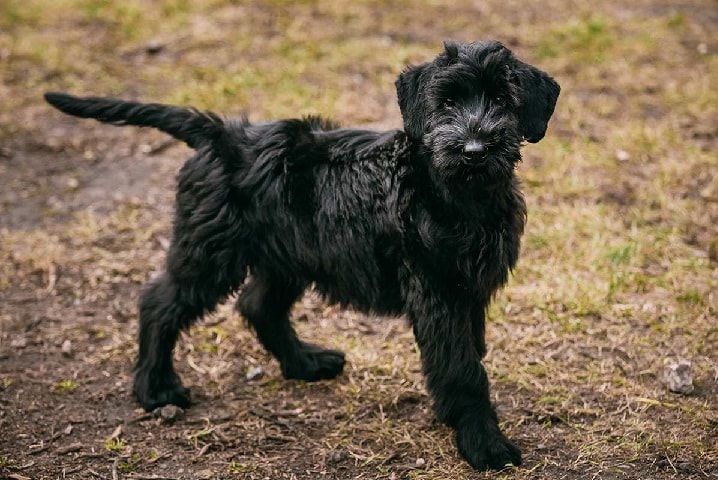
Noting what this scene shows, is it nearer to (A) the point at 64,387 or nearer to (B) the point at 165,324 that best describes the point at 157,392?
(B) the point at 165,324

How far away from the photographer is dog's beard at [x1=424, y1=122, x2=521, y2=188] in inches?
150

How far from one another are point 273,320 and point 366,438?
0.95 m

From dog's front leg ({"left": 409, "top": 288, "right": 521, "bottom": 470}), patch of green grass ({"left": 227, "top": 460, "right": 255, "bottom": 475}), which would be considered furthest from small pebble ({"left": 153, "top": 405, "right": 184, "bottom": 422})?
dog's front leg ({"left": 409, "top": 288, "right": 521, "bottom": 470})

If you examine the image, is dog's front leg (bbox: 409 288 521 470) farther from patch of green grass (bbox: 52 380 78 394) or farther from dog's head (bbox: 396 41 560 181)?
patch of green grass (bbox: 52 380 78 394)

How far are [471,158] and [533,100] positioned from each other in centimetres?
53

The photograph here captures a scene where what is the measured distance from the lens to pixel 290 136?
447 centimetres

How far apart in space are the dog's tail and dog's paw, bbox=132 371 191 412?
1328 mm

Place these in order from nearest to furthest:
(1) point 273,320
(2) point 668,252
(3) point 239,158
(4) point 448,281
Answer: (4) point 448,281 → (3) point 239,158 → (1) point 273,320 → (2) point 668,252

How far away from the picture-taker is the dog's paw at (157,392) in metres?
4.73

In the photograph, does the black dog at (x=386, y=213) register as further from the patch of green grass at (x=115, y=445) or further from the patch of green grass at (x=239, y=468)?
the patch of green grass at (x=239, y=468)

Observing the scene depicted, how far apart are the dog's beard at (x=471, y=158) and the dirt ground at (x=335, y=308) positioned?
1411 mm

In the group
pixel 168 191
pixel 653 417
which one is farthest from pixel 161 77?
pixel 653 417

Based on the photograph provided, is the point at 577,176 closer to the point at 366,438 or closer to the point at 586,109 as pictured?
the point at 586,109

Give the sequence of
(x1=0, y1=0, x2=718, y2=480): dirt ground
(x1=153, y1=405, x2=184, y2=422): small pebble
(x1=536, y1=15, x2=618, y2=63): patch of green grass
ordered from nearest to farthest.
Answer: (x1=0, y1=0, x2=718, y2=480): dirt ground, (x1=153, y1=405, x2=184, y2=422): small pebble, (x1=536, y1=15, x2=618, y2=63): patch of green grass
